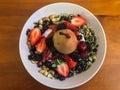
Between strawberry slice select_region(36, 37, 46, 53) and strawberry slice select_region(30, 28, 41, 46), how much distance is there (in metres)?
0.02

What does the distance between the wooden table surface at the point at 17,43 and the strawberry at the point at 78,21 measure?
7 centimetres

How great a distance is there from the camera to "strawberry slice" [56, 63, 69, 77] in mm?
830

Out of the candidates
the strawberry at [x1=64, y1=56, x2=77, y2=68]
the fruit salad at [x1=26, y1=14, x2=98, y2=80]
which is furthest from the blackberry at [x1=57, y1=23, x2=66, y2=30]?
the strawberry at [x1=64, y1=56, x2=77, y2=68]

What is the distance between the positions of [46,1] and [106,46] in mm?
272

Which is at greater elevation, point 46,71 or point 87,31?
point 87,31

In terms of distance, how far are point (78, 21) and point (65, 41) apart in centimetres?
13

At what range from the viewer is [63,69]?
832 millimetres

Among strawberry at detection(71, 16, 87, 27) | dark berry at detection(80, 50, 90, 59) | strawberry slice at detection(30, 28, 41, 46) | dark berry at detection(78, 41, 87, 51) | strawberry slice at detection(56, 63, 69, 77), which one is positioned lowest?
strawberry slice at detection(56, 63, 69, 77)

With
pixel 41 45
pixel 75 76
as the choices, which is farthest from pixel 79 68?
pixel 41 45

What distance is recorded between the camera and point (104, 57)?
0.86 meters

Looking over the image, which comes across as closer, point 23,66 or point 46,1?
point 23,66

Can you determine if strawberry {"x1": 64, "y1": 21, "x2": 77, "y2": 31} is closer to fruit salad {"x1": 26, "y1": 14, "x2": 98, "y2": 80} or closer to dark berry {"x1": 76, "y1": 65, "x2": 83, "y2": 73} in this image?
fruit salad {"x1": 26, "y1": 14, "x2": 98, "y2": 80}

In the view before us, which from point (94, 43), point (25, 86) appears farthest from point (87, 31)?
point (25, 86)

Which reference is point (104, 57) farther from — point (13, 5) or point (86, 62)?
point (13, 5)
